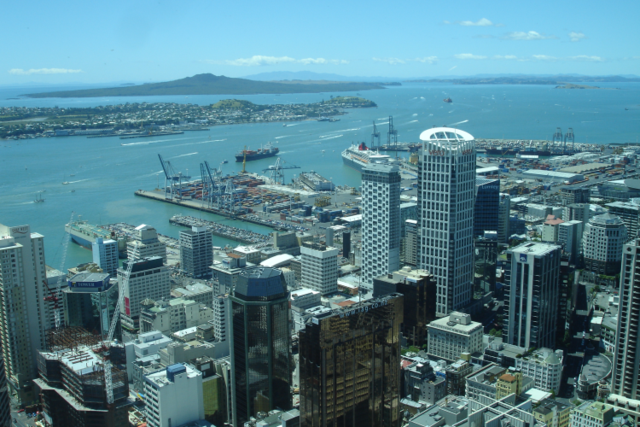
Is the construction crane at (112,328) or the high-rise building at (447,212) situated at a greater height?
the high-rise building at (447,212)

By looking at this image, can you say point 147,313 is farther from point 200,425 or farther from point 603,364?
point 603,364

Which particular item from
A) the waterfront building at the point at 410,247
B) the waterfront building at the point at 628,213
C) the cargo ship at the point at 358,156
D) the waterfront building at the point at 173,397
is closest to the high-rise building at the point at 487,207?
the waterfront building at the point at 410,247

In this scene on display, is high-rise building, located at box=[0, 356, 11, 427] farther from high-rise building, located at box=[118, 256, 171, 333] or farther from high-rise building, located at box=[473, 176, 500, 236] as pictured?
high-rise building, located at box=[473, 176, 500, 236]

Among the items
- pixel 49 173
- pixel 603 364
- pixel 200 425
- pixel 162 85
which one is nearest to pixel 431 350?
pixel 603 364

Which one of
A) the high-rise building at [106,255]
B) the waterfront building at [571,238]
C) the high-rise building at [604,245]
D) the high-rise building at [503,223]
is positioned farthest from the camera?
the high-rise building at [503,223]

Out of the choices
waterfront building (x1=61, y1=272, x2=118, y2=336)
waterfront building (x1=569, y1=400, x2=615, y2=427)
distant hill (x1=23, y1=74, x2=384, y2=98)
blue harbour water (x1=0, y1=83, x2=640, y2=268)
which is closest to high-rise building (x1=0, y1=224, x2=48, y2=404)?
waterfront building (x1=61, y1=272, x2=118, y2=336)

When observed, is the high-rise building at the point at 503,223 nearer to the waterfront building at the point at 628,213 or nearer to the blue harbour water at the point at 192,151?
the waterfront building at the point at 628,213

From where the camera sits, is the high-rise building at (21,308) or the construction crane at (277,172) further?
the construction crane at (277,172)
